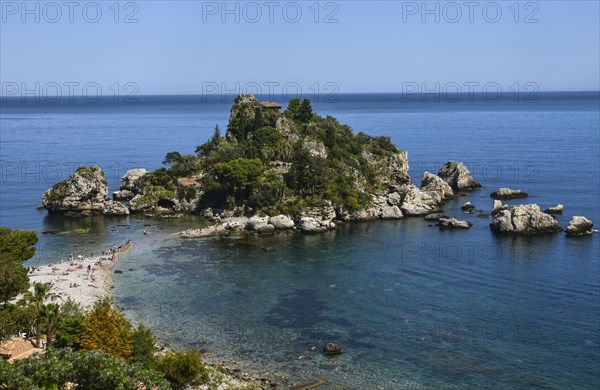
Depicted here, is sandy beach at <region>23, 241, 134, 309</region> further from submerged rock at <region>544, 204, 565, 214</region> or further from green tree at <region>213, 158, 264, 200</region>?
submerged rock at <region>544, 204, 565, 214</region>

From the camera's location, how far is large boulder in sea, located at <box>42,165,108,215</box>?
10969 centimetres

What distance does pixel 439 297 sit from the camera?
6806 centimetres

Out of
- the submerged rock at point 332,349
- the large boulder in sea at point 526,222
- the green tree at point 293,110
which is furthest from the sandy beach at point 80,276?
the large boulder in sea at point 526,222

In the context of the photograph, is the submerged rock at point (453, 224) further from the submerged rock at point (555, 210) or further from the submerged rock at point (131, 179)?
the submerged rock at point (131, 179)

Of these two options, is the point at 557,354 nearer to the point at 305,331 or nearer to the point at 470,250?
the point at 305,331

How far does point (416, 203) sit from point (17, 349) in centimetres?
7919

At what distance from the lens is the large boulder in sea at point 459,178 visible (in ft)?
436

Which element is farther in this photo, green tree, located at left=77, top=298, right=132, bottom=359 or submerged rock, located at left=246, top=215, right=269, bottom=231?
submerged rock, located at left=246, top=215, right=269, bottom=231

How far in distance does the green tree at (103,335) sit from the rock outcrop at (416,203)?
2878 inches

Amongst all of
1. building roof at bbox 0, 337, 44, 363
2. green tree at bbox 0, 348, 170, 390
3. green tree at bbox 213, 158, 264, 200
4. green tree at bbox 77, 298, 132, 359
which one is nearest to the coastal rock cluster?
green tree at bbox 213, 158, 264, 200

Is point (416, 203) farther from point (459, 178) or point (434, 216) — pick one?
point (459, 178)

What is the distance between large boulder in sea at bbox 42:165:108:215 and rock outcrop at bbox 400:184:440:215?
58.5 meters

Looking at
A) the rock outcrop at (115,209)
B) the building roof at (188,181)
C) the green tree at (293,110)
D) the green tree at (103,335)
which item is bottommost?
the green tree at (103,335)

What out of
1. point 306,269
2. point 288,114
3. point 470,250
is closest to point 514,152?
point 288,114
